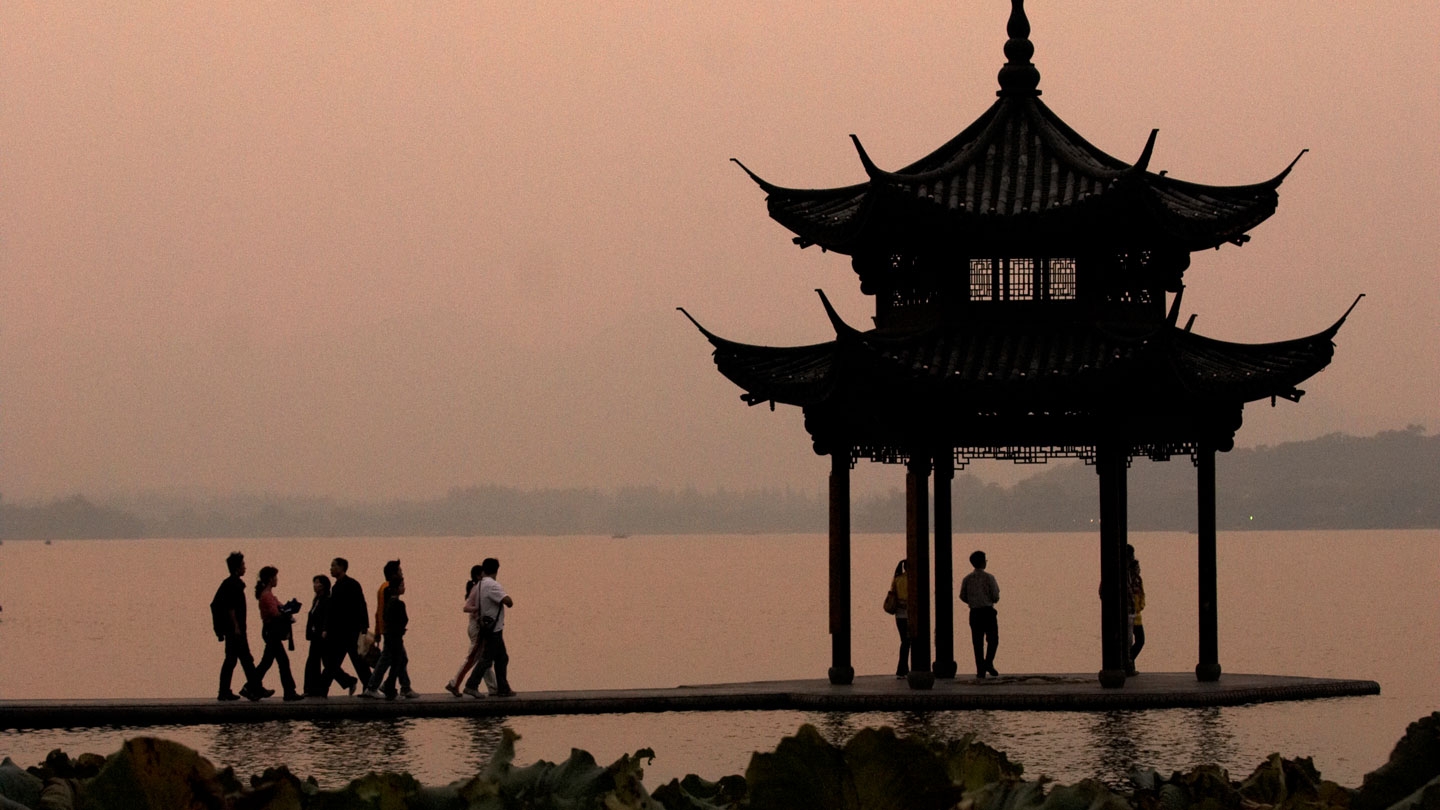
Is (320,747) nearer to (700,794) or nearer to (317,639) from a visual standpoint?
(317,639)

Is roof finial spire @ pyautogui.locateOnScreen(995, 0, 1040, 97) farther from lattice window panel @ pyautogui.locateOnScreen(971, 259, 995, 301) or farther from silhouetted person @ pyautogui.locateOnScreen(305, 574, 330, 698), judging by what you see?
silhouetted person @ pyautogui.locateOnScreen(305, 574, 330, 698)

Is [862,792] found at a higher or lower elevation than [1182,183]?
lower

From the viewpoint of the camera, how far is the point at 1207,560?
102 ft

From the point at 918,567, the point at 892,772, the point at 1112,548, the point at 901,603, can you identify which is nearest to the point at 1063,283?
the point at 1112,548

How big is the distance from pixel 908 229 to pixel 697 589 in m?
154

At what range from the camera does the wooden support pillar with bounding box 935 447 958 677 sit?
29031mm

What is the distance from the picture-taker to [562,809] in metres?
7.12

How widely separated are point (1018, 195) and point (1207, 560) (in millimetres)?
5674

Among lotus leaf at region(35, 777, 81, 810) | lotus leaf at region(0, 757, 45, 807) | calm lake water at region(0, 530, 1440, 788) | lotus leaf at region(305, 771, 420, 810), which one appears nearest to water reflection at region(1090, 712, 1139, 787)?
calm lake water at region(0, 530, 1440, 788)

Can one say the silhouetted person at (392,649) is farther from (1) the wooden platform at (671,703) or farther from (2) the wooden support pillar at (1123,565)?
(2) the wooden support pillar at (1123,565)

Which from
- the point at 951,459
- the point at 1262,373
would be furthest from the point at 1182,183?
the point at 951,459

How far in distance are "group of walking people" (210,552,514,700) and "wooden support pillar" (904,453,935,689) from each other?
5.17m

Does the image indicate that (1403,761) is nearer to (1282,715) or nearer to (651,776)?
(651,776)

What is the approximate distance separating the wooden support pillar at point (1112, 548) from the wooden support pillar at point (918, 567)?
2.21 m
